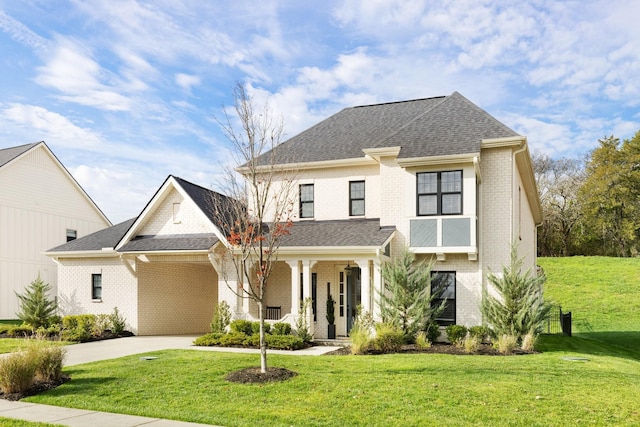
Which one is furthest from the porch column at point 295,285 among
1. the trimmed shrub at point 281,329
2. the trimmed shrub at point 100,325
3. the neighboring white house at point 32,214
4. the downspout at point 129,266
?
the neighboring white house at point 32,214

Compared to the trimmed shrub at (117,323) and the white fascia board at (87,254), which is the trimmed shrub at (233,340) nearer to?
the trimmed shrub at (117,323)

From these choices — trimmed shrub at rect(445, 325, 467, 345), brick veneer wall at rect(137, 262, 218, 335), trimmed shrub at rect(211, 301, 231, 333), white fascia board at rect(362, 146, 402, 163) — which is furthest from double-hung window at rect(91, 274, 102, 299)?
trimmed shrub at rect(445, 325, 467, 345)

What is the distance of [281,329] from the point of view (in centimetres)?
1780

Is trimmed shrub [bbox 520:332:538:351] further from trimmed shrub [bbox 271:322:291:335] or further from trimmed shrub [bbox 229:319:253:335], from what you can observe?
trimmed shrub [bbox 229:319:253:335]

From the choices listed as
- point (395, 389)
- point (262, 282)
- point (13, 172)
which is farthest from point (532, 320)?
point (13, 172)

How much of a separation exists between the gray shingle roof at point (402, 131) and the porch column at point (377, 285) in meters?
3.87

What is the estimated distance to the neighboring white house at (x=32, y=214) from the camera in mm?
28797

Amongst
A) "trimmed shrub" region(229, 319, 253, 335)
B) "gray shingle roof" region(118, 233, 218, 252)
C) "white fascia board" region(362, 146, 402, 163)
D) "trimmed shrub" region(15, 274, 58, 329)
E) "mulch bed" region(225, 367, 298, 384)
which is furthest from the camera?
"trimmed shrub" region(15, 274, 58, 329)

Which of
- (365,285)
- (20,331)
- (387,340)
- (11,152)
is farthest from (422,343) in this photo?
(11,152)

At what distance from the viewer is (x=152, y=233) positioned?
21.2 m

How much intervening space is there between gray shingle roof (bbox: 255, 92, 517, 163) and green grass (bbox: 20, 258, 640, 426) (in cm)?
741

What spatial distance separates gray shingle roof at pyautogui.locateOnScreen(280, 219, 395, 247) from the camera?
58.6ft

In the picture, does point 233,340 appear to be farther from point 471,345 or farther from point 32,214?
point 32,214

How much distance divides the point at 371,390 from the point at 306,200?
1206 centimetres
